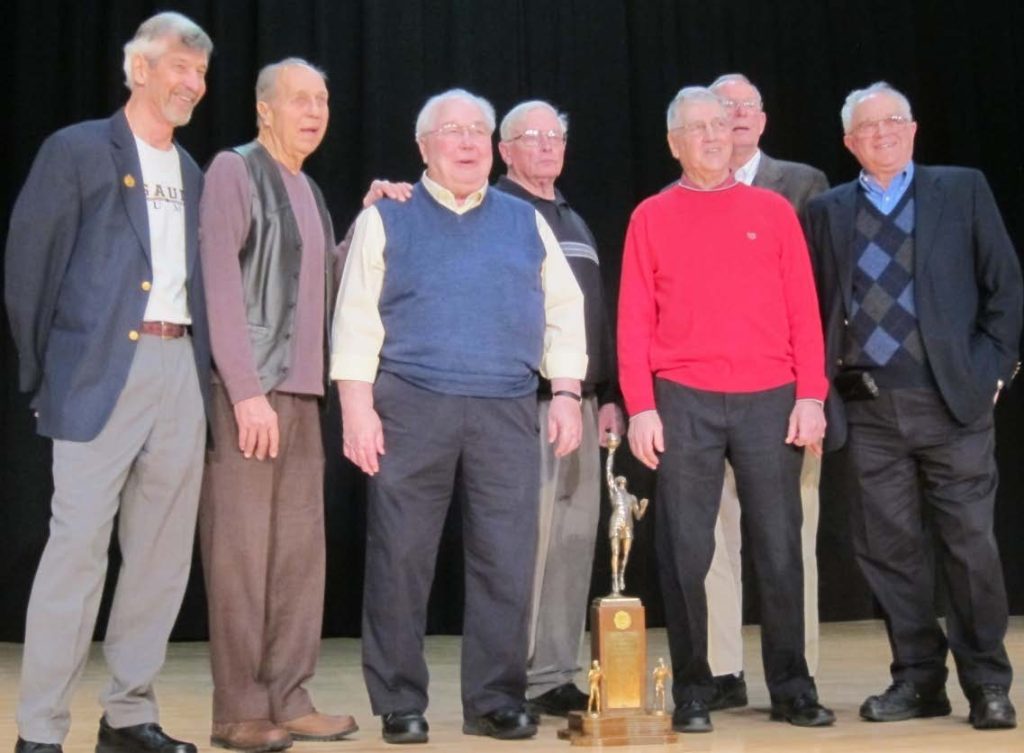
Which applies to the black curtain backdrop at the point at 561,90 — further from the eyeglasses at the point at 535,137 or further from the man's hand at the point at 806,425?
the man's hand at the point at 806,425

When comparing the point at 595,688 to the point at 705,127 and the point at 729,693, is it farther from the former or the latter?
the point at 705,127

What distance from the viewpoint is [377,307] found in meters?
3.47

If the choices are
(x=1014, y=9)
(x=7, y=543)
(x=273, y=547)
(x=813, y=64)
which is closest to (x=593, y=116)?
(x=813, y=64)

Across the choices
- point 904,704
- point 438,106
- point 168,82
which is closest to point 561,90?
point 438,106

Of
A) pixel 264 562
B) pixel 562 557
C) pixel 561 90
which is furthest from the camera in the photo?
pixel 561 90

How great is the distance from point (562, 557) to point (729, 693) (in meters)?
0.59

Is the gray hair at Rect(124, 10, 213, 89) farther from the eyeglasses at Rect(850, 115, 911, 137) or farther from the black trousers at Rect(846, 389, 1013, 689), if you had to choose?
the black trousers at Rect(846, 389, 1013, 689)

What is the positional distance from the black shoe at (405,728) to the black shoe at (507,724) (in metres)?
0.14

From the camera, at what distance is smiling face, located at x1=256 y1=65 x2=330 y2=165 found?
3.45 meters

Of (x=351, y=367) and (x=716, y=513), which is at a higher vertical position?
(x=351, y=367)

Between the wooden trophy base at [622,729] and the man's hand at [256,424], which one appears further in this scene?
the wooden trophy base at [622,729]

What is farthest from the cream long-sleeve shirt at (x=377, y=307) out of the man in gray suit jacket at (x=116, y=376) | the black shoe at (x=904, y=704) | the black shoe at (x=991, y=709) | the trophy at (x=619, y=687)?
the black shoe at (x=991, y=709)

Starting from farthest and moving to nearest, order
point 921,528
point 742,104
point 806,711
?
point 742,104
point 921,528
point 806,711

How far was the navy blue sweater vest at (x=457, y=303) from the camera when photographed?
11.2 ft
